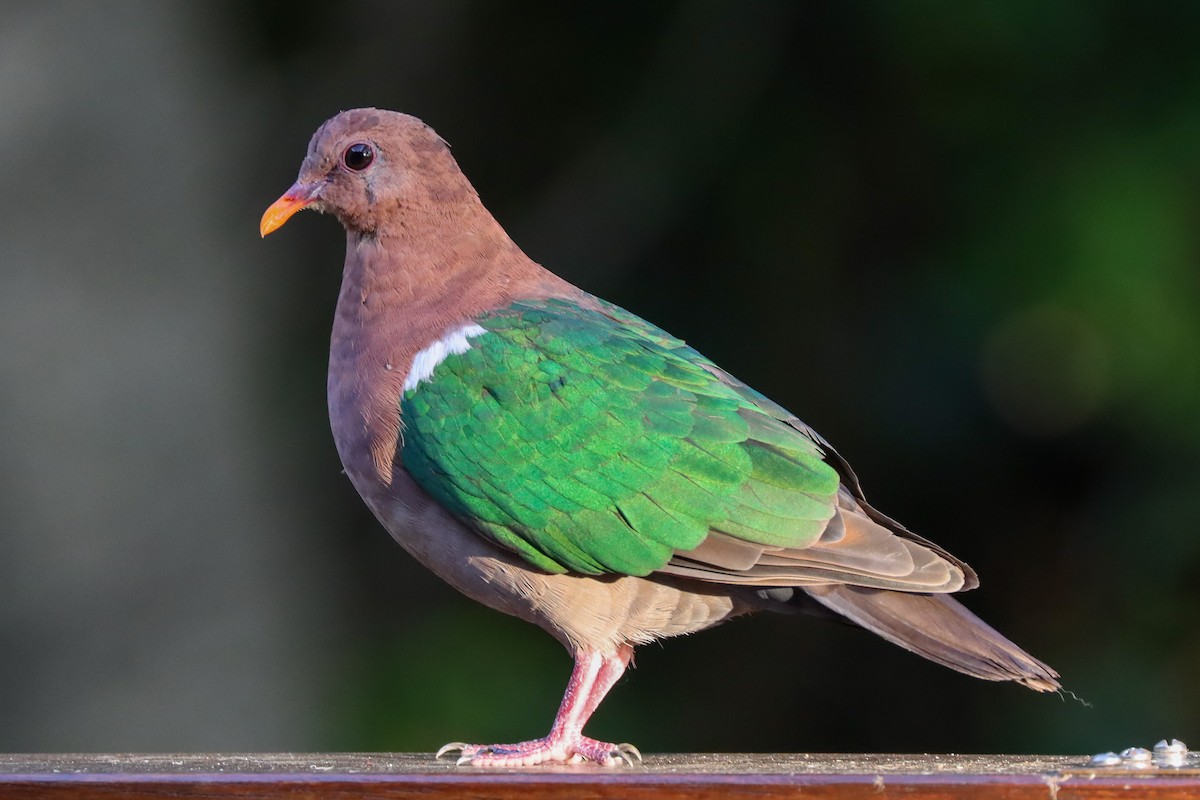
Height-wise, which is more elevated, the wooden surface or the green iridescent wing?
the green iridescent wing

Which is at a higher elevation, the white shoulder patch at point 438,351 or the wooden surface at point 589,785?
the white shoulder patch at point 438,351

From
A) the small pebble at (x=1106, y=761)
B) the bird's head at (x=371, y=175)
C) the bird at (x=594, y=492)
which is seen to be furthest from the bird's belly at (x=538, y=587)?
the small pebble at (x=1106, y=761)

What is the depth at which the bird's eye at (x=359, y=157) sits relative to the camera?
3512 mm

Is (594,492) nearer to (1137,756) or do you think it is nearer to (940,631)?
(940,631)

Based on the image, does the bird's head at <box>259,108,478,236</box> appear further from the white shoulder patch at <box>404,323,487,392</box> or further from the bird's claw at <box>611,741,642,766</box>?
the bird's claw at <box>611,741,642,766</box>

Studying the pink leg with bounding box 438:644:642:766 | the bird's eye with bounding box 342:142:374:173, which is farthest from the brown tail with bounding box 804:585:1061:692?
the bird's eye with bounding box 342:142:374:173

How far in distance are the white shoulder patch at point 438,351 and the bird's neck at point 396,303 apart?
0.02 meters

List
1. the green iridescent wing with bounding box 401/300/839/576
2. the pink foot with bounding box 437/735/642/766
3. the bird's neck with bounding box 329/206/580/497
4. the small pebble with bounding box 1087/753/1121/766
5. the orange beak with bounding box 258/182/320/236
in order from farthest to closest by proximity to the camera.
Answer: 1. the orange beak with bounding box 258/182/320/236
2. the bird's neck with bounding box 329/206/580/497
3. the green iridescent wing with bounding box 401/300/839/576
4. the pink foot with bounding box 437/735/642/766
5. the small pebble with bounding box 1087/753/1121/766

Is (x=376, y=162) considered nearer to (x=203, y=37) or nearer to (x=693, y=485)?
(x=693, y=485)

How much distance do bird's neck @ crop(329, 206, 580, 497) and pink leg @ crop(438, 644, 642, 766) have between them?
54 cm

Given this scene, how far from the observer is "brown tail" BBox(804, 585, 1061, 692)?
311 centimetres

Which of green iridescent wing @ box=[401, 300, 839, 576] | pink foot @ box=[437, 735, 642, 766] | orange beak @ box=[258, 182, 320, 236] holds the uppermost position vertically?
orange beak @ box=[258, 182, 320, 236]

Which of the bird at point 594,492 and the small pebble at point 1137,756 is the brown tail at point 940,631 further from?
the small pebble at point 1137,756

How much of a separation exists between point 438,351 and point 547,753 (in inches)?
33.0
